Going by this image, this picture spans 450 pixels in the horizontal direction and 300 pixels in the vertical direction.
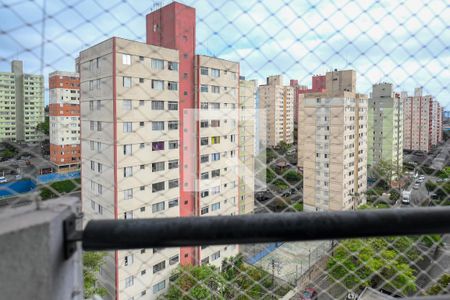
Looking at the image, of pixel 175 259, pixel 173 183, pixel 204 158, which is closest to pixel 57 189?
pixel 204 158

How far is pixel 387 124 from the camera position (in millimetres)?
2045

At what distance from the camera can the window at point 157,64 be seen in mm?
1610

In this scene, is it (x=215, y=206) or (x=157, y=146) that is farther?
(x=215, y=206)

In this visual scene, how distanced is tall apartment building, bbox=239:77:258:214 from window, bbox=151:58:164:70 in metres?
0.45

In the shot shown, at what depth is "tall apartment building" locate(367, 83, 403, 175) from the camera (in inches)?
72.2

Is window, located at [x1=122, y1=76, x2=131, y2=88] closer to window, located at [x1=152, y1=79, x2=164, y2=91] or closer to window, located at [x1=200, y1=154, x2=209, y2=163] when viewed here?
window, located at [x1=152, y1=79, x2=164, y2=91]

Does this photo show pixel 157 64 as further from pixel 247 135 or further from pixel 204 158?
pixel 204 158

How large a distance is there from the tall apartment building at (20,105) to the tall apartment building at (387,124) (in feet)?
5.20

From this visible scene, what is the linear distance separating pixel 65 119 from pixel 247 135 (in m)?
1.25

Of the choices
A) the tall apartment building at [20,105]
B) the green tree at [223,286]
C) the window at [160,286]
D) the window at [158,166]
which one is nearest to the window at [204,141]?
the window at [158,166]

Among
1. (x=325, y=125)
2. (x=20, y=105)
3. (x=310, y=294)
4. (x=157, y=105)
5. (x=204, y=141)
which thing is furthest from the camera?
(x=310, y=294)

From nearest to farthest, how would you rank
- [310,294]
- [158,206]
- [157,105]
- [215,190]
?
[157,105], [310,294], [215,190], [158,206]

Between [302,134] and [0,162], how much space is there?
145cm

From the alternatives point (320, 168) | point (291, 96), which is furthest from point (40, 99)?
point (291, 96)
